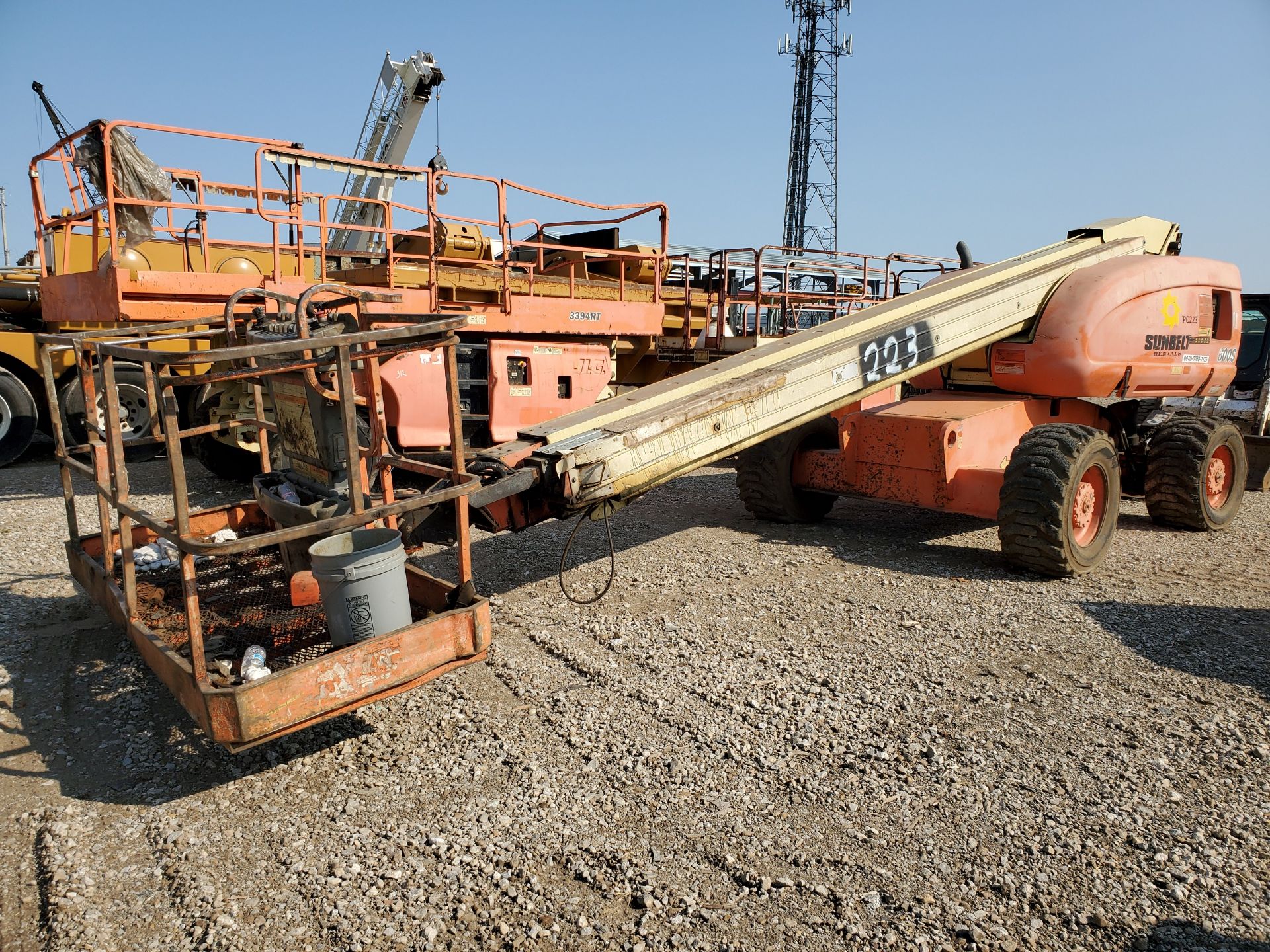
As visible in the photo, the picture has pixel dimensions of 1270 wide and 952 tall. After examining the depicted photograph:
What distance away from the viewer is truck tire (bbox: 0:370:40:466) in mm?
9742

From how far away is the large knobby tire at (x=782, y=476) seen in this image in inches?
278

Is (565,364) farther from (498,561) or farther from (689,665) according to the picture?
(689,665)

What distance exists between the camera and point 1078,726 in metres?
3.73

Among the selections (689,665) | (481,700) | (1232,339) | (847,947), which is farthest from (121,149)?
(1232,339)

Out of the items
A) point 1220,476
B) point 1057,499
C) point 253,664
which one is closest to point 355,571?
point 253,664

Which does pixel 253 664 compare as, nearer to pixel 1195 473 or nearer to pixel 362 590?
pixel 362 590

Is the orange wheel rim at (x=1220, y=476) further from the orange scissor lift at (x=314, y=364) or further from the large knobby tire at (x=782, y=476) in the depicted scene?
the orange scissor lift at (x=314, y=364)

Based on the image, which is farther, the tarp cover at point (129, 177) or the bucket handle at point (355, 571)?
the tarp cover at point (129, 177)

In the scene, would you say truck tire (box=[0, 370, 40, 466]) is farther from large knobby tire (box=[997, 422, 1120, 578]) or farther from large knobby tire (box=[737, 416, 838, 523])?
large knobby tire (box=[997, 422, 1120, 578])

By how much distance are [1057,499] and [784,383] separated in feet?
6.74

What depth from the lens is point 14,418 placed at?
9805mm

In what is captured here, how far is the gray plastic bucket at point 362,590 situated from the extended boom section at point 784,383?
2.91ft

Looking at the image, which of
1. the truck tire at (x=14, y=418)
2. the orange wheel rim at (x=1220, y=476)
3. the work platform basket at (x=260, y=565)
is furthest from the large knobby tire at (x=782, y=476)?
the truck tire at (x=14, y=418)

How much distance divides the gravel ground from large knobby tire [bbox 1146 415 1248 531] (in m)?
1.98
